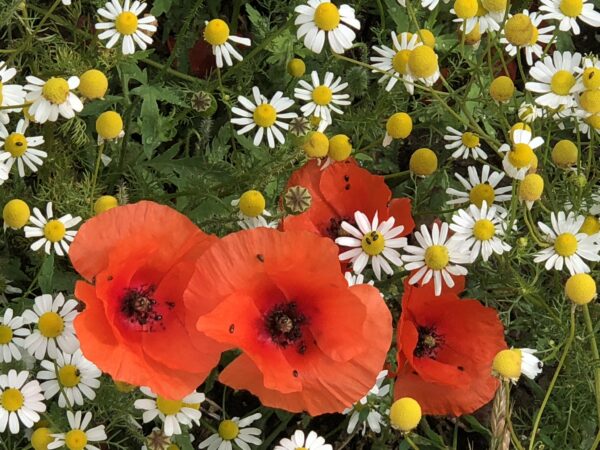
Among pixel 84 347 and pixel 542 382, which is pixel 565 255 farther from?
pixel 84 347

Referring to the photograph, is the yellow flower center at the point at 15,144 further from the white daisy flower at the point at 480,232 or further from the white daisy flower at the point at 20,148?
the white daisy flower at the point at 480,232

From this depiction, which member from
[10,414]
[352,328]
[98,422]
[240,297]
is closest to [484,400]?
[352,328]

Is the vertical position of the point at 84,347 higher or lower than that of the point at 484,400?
higher

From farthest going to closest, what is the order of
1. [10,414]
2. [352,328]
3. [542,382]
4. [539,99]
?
[542,382]
[539,99]
[10,414]
[352,328]

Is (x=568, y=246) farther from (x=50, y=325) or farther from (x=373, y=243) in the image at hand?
(x=50, y=325)

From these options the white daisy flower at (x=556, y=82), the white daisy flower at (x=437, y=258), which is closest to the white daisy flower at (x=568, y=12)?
the white daisy flower at (x=556, y=82)

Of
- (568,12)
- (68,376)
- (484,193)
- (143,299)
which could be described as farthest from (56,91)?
(568,12)
